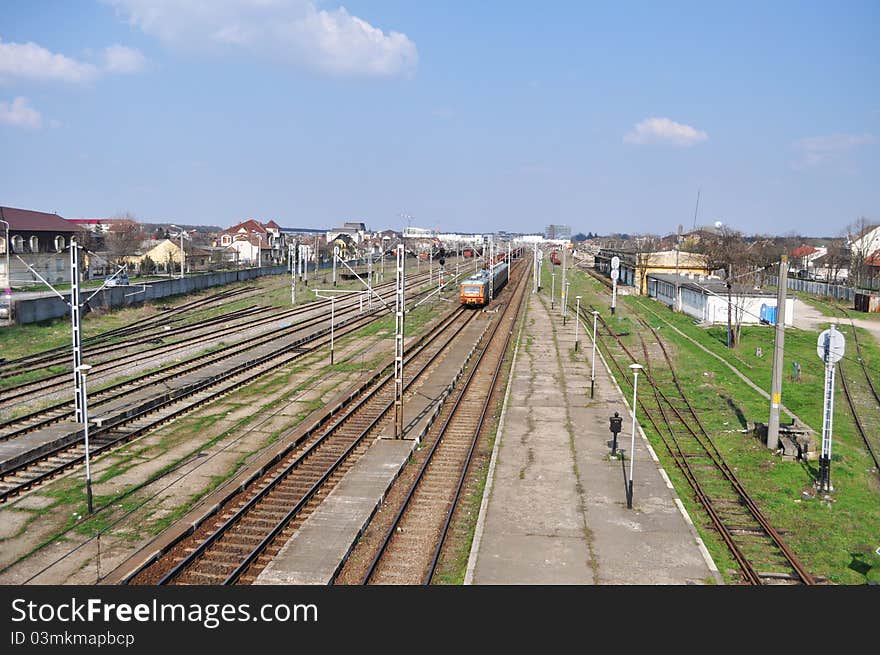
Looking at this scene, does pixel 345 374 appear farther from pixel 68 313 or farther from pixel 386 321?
pixel 68 313

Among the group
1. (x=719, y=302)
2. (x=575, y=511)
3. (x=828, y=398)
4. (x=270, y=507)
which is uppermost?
(x=719, y=302)

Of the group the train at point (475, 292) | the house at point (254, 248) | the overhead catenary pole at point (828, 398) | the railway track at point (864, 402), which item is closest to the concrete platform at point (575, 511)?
the overhead catenary pole at point (828, 398)

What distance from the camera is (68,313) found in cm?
4881

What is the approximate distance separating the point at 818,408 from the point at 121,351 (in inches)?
1254

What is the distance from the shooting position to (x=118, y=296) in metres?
54.0

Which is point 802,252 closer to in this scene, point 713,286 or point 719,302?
point 713,286

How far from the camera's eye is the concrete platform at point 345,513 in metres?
14.1

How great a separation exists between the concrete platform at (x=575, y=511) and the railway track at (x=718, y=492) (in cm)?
70

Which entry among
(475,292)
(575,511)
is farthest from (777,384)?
(475,292)

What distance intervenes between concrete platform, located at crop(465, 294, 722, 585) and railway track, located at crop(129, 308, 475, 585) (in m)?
4.17

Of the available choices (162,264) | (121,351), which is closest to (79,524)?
(121,351)

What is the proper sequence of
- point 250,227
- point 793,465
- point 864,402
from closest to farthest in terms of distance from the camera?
point 793,465 → point 864,402 → point 250,227

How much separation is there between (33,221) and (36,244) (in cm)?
472

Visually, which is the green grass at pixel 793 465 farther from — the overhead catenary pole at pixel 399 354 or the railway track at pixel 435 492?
the overhead catenary pole at pixel 399 354
